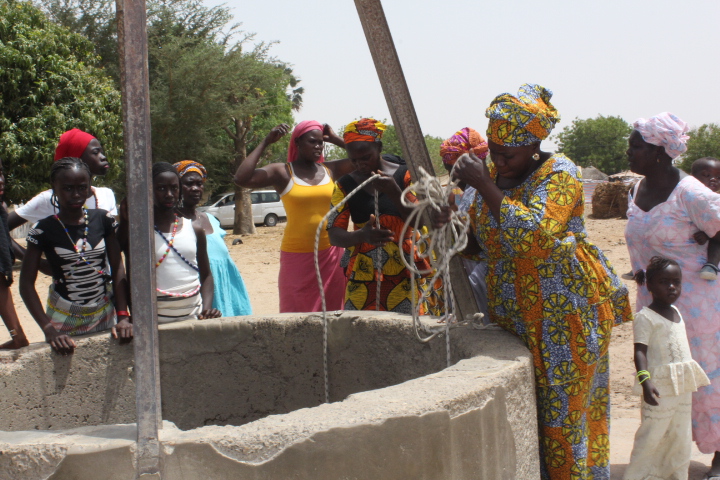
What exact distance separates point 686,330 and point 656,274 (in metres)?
0.45

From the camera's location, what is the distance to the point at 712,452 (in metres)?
3.46

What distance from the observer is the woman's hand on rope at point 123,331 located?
9.50 ft

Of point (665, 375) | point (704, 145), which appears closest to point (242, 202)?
point (665, 375)

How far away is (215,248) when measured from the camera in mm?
4438

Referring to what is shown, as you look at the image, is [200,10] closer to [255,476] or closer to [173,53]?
[173,53]

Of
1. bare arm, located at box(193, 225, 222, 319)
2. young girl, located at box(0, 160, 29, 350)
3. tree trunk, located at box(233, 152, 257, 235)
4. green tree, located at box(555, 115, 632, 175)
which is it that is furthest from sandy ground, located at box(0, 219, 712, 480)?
green tree, located at box(555, 115, 632, 175)

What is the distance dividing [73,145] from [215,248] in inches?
44.5

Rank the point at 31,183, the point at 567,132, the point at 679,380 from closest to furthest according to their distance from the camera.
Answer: the point at 679,380
the point at 31,183
the point at 567,132

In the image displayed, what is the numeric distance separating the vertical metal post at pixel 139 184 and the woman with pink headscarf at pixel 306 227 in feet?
6.83

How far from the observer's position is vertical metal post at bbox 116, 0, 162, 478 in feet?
6.54

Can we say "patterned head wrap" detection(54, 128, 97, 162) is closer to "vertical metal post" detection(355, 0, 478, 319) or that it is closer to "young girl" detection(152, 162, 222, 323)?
"young girl" detection(152, 162, 222, 323)

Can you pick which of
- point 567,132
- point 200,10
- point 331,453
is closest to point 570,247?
point 331,453

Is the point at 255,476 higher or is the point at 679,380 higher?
the point at 255,476

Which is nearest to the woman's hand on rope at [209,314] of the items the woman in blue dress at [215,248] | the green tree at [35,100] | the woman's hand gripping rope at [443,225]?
the woman in blue dress at [215,248]
